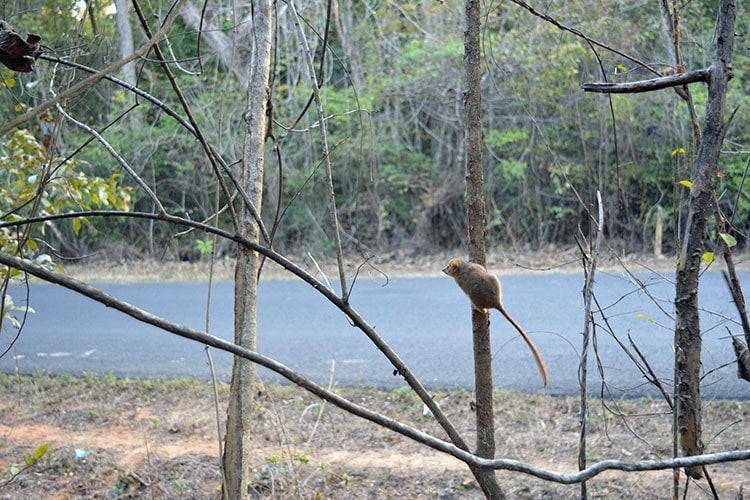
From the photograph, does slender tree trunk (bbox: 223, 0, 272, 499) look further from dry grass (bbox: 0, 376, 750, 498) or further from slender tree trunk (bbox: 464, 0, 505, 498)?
dry grass (bbox: 0, 376, 750, 498)

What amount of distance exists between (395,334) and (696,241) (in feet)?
21.5

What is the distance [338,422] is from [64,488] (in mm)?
1767

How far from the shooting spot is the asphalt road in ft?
21.8

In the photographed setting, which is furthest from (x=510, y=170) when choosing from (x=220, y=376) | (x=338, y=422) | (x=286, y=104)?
(x=338, y=422)

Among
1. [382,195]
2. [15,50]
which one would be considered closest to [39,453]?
[15,50]

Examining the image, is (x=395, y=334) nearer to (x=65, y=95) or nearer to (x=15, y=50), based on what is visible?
(x=15, y=50)

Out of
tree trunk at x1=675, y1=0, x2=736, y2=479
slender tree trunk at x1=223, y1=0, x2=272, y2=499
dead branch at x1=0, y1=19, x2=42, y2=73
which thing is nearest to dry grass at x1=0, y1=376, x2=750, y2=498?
slender tree trunk at x1=223, y1=0, x2=272, y2=499

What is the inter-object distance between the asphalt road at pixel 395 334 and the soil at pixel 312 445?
18.1 inches

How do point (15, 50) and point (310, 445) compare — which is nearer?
point (15, 50)

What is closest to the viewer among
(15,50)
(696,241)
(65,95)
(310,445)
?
(65,95)

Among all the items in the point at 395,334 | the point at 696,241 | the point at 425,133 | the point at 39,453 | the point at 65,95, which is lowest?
the point at 395,334

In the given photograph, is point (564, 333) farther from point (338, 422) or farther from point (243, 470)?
point (243, 470)

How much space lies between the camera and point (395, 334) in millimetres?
8367

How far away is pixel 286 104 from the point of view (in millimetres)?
14586
